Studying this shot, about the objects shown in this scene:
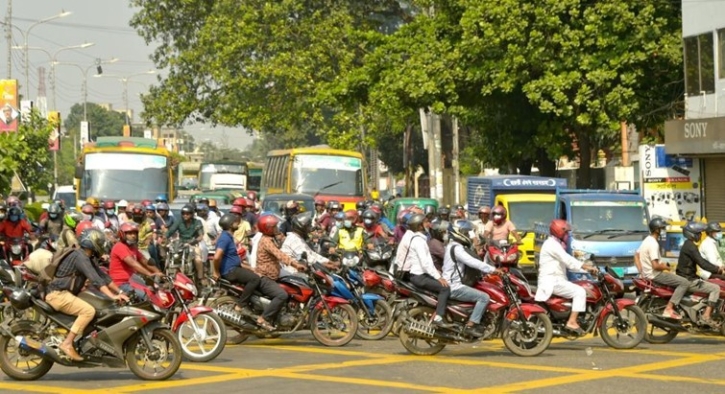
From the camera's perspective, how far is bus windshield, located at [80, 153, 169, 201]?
36.7 m

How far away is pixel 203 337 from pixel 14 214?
32.2 feet

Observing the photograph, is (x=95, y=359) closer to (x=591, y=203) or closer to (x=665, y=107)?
(x=591, y=203)

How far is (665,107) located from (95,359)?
85.7 ft

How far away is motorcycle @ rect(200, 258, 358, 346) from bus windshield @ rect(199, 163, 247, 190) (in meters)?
46.3

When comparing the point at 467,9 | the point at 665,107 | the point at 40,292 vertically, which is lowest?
the point at 40,292

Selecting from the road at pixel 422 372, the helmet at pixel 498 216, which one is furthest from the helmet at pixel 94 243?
the helmet at pixel 498 216

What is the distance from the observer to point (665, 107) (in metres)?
36.8

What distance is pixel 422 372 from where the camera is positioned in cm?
1398

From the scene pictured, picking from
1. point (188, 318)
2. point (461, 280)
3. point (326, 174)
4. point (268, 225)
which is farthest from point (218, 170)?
point (188, 318)

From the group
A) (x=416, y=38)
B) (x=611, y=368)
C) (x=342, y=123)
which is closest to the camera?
(x=611, y=368)

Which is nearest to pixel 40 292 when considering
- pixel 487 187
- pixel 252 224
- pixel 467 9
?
pixel 252 224

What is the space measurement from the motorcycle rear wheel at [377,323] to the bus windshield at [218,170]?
150ft

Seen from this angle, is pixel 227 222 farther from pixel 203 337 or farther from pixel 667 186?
pixel 667 186

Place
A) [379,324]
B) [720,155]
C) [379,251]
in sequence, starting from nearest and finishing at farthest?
[379,324]
[379,251]
[720,155]
